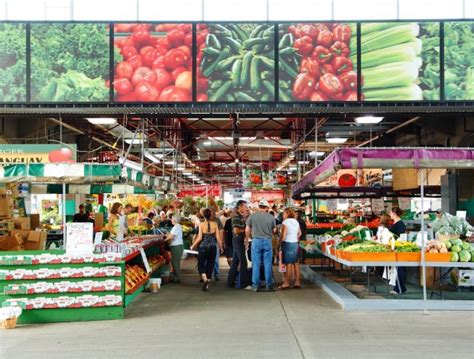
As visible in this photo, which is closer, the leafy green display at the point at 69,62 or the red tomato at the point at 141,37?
the leafy green display at the point at 69,62

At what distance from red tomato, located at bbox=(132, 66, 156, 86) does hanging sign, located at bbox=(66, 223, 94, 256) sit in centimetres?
378

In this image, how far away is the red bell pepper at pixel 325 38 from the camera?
1173 centimetres

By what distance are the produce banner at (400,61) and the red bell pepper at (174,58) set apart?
373 cm

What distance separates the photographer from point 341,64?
11672 mm

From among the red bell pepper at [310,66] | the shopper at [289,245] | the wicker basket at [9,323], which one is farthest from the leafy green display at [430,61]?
the wicker basket at [9,323]

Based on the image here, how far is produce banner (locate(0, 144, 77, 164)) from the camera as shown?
11.2 meters

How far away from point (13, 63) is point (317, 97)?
631 centimetres

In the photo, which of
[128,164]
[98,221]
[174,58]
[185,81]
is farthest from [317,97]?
[98,221]

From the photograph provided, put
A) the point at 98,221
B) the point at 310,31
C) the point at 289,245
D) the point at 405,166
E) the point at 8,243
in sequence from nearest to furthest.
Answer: the point at 405,166, the point at 310,31, the point at 289,245, the point at 8,243, the point at 98,221

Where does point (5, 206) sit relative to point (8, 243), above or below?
above

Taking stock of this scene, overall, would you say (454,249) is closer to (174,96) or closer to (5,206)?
(174,96)

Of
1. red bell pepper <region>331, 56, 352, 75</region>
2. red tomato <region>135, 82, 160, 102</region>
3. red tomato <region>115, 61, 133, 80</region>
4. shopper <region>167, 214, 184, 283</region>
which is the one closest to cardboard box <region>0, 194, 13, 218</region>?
shopper <region>167, 214, 184, 283</region>

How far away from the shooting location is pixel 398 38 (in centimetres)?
1177

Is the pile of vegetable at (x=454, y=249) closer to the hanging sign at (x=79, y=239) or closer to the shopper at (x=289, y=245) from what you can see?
the shopper at (x=289, y=245)
